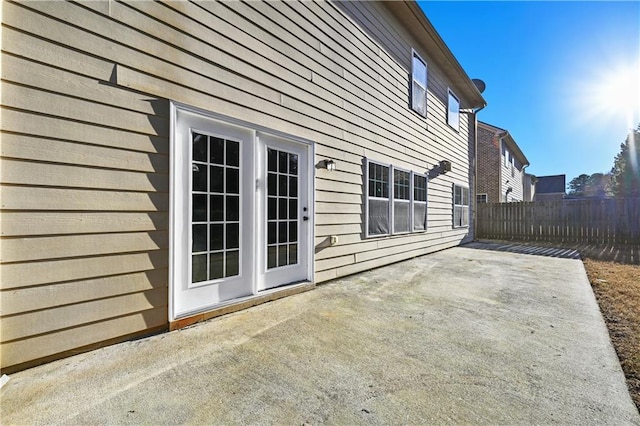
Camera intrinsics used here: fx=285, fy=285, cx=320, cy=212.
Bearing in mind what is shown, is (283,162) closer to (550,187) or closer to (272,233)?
(272,233)

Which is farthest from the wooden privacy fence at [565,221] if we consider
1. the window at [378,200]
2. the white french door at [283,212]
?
the white french door at [283,212]

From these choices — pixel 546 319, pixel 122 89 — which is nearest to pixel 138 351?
pixel 122 89

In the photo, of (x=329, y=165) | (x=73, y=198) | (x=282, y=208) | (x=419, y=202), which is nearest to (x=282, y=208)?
(x=282, y=208)

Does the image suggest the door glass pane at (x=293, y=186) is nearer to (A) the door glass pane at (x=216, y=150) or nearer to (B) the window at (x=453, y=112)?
(A) the door glass pane at (x=216, y=150)

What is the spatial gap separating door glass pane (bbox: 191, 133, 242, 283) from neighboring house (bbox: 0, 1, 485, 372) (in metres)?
0.01

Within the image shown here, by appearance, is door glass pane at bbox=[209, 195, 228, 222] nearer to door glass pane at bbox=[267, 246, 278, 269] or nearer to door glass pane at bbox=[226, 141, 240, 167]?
door glass pane at bbox=[226, 141, 240, 167]

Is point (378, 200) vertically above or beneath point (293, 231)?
above

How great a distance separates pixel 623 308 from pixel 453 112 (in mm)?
6725

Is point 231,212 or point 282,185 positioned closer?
point 231,212

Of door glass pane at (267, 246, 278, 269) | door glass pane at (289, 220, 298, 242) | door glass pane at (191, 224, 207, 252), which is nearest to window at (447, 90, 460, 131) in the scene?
door glass pane at (289, 220, 298, 242)

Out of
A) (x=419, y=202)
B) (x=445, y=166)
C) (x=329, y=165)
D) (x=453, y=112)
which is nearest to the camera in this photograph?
(x=329, y=165)

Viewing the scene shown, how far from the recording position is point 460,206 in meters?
8.84

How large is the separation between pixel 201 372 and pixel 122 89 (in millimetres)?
2149

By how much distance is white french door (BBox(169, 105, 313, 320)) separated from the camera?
2537mm
